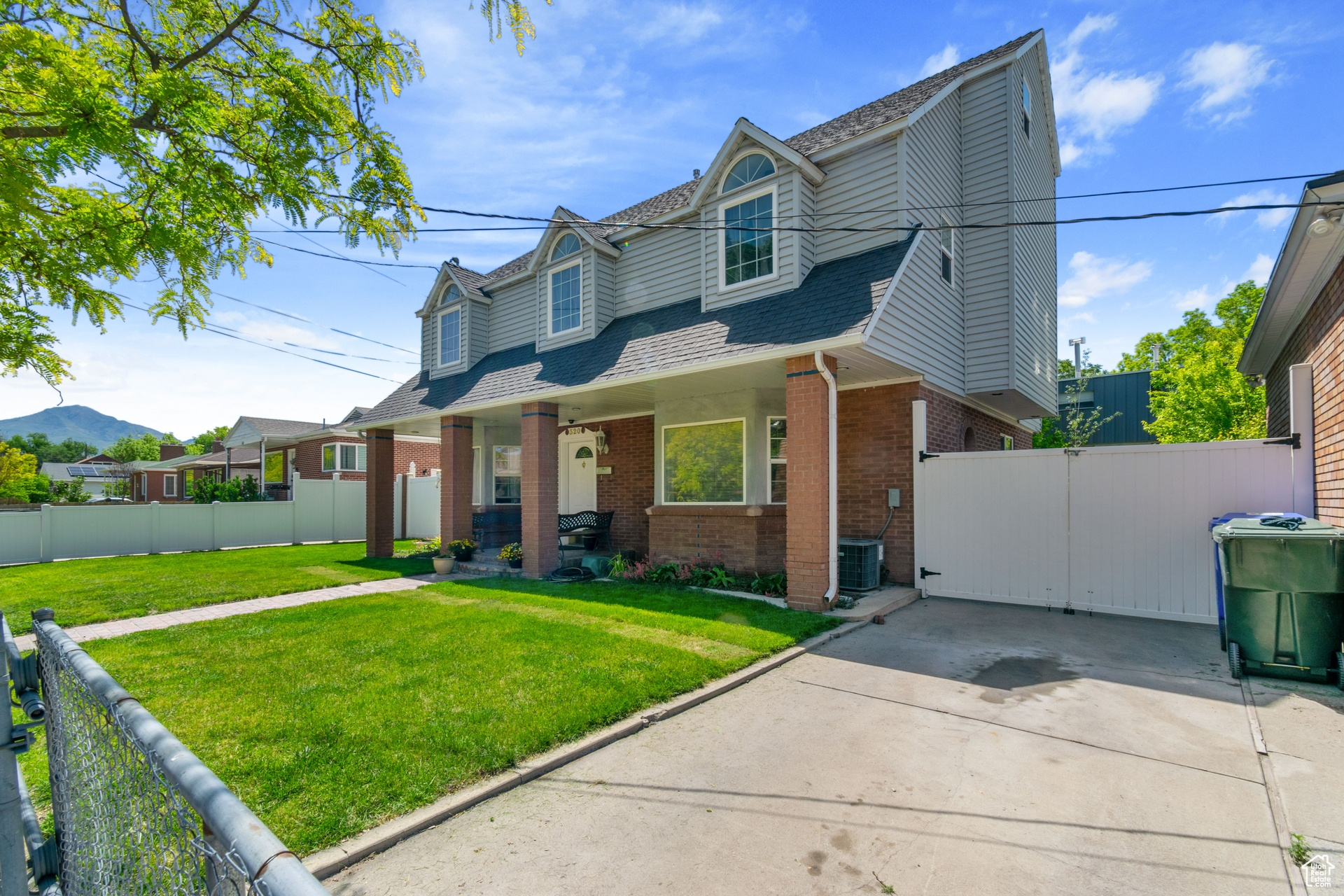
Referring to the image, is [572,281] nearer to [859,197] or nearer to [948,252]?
[859,197]

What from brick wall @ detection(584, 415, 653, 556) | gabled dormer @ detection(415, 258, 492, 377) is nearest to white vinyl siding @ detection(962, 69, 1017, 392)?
brick wall @ detection(584, 415, 653, 556)

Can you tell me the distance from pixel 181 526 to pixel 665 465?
15.0 m

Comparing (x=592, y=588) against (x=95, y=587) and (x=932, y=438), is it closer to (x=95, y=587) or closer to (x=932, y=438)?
(x=932, y=438)

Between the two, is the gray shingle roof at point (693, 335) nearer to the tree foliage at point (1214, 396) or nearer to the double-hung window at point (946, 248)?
the double-hung window at point (946, 248)

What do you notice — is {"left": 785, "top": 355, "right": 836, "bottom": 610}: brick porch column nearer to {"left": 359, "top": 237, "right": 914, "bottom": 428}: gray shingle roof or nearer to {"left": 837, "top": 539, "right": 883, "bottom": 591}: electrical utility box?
{"left": 359, "top": 237, "right": 914, "bottom": 428}: gray shingle roof

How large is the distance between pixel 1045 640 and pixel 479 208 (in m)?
9.01

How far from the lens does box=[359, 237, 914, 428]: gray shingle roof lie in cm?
828

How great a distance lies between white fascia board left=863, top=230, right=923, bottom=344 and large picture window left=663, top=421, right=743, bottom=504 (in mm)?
3383

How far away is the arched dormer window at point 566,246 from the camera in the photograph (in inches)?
506

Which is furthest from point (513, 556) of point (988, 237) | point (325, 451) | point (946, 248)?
point (325, 451)

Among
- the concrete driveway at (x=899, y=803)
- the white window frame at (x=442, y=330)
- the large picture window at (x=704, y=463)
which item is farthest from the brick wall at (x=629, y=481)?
the concrete driveway at (x=899, y=803)

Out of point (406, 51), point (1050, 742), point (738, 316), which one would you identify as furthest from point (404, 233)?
point (1050, 742)

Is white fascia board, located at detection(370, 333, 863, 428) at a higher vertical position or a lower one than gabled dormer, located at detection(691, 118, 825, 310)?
lower

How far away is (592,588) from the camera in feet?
33.3
